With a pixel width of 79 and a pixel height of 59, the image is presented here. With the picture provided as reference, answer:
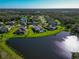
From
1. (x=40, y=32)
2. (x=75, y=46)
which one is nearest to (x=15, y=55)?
(x=75, y=46)

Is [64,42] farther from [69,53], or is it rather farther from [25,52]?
[25,52]

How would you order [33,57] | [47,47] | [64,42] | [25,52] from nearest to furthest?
1. [33,57]
2. [25,52]
3. [47,47]
4. [64,42]


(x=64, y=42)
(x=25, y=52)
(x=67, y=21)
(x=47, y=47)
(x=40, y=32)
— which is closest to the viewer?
(x=25, y=52)

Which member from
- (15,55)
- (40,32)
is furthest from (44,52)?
(40,32)

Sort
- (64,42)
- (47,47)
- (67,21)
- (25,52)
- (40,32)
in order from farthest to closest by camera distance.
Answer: (67,21) < (40,32) < (64,42) < (47,47) < (25,52)

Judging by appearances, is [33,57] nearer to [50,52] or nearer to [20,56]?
[20,56]

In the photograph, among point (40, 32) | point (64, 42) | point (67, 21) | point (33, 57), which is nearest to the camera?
point (33, 57)

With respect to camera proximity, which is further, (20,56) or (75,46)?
(75,46)

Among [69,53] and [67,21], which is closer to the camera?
[69,53]
